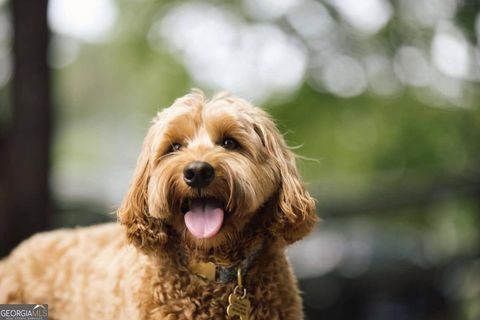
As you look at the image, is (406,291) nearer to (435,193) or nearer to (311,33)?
(435,193)

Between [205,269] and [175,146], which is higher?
[175,146]

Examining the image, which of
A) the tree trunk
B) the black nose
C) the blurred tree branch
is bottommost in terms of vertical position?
the blurred tree branch

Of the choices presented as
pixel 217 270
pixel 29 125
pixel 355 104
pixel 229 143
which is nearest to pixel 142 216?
pixel 217 270

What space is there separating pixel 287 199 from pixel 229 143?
1.47ft

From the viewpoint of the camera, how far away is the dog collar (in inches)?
152

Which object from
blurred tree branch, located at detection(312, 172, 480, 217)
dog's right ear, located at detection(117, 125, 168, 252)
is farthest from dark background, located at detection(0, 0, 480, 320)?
dog's right ear, located at detection(117, 125, 168, 252)

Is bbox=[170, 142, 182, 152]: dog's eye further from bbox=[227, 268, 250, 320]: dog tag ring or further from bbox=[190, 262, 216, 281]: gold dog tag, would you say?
bbox=[227, 268, 250, 320]: dog tag ring

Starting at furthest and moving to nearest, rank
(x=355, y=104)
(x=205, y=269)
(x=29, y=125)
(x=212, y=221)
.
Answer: (x=355, y=104)
(x=29, y=125)
(x=205, y=269)
(x=212, y=221)

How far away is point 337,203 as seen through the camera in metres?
14.2

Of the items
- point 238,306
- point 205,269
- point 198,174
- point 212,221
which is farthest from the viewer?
point 205,269

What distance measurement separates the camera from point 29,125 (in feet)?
25.3

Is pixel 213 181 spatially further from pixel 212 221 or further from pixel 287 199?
pixel 287 199

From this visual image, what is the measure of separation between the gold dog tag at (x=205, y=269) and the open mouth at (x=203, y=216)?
1.06 ft

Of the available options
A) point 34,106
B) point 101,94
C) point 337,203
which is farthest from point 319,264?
point 101,94
